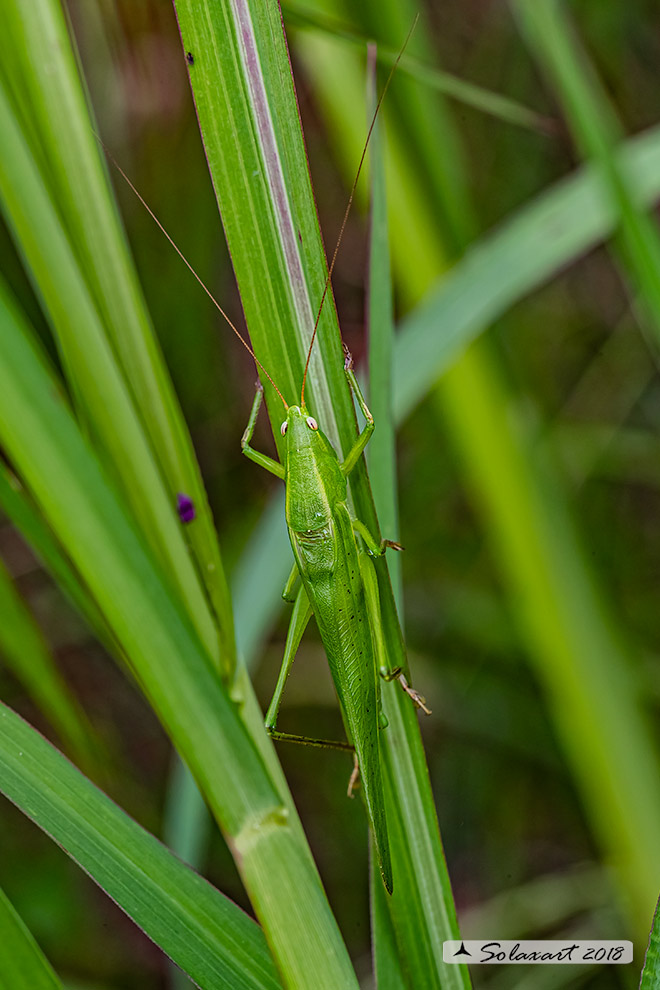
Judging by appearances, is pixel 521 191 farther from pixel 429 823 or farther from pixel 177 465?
pixel 429 823

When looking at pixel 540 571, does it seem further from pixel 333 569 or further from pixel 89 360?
pixel 89 360

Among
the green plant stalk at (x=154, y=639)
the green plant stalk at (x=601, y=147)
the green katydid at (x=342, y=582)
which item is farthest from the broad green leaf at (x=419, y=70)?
the green plant stalk at (x=154, y=639)

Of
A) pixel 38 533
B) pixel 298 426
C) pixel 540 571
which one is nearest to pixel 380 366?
pixel 298 426

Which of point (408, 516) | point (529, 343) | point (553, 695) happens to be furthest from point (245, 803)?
point (529, 343)

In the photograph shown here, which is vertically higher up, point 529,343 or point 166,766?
point 529,343

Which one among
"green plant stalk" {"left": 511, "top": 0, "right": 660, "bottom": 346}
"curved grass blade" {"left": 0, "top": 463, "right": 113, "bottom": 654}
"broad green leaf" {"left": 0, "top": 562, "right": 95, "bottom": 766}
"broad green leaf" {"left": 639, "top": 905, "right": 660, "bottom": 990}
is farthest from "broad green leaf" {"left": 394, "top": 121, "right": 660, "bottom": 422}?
"broad green leaf" {"left": 639, "top": 905, "right": 660, "bottom": 990}

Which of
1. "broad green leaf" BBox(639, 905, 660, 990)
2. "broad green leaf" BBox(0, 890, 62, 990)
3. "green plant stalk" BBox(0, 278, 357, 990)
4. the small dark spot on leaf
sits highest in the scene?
the small dark spot on leaf

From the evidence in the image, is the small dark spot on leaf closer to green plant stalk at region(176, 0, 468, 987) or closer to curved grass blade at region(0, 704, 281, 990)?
green plant stalk at region(176, 0, 468, 987)

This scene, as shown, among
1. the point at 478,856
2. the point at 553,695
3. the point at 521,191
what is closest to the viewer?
the point at 553,695
